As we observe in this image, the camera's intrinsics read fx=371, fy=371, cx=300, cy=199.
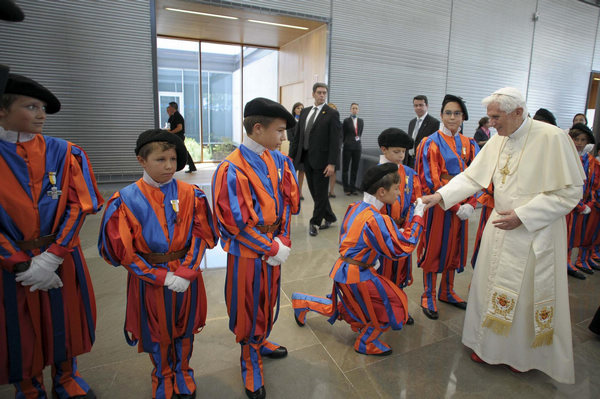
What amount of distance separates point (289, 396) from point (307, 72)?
8609 mm

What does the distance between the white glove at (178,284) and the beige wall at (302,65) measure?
7554 mm

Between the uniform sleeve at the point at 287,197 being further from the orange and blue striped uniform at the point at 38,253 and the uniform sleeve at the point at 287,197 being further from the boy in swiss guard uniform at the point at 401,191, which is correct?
the orange and blue striped uniform at the point at 38,253

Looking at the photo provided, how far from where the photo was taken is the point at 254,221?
1958mm

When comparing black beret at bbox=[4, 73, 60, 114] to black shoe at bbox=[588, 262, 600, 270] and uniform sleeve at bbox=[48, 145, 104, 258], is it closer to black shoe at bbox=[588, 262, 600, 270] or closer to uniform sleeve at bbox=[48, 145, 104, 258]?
uniform sleeve at bbox=[48, 145, 104, 258]

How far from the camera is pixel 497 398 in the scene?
2180 mm

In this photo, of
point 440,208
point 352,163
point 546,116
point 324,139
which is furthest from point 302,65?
point 440,208

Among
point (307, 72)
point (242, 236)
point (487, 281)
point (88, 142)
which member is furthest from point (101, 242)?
point (307, 72)

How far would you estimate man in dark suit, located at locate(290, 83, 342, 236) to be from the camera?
5004 mm

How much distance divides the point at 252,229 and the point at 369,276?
2.94 ft

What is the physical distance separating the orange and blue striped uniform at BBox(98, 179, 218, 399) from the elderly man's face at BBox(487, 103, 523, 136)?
1.84 metres

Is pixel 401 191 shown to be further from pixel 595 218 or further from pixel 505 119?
pixel 595 218

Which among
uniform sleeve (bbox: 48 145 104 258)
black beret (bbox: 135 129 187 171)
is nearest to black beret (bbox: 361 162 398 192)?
black beret (bbox: 135 129 187 171)

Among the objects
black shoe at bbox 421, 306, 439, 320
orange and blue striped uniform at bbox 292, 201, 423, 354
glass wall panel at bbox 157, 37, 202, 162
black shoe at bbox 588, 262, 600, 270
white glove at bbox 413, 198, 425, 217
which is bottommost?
black shoe at bbox 421, 306, 439, 320

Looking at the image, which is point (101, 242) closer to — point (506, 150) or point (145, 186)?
point (145, 186)
